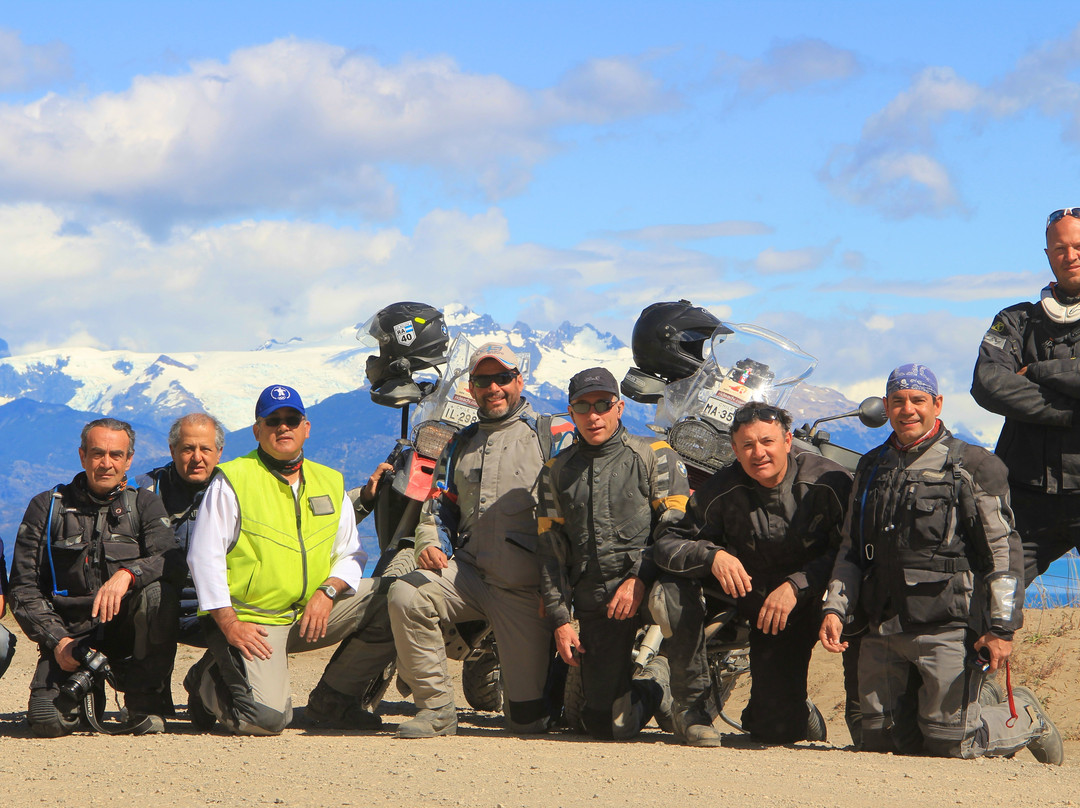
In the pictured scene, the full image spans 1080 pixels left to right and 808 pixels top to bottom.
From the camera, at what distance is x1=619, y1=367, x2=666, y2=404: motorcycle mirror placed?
7188 mm

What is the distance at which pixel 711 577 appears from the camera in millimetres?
5445

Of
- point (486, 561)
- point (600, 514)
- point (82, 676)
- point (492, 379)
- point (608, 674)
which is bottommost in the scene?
point (608, 674)

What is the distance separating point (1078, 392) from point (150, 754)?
175 inches

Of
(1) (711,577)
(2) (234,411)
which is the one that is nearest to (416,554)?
(1) (711,577)

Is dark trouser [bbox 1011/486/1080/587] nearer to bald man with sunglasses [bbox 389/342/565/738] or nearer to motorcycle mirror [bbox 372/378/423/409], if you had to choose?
bald man with sunglasses [bbox 389/342/565/738]

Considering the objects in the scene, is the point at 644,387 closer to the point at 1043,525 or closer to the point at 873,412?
the point at 873,412

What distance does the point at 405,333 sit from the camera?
781cm

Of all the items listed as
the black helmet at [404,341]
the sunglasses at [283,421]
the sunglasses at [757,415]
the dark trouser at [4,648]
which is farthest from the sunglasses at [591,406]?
the dark trouser at [4,648]

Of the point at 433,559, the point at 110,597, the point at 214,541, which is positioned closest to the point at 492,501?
the point at 433,559

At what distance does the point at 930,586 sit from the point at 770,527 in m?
0.75

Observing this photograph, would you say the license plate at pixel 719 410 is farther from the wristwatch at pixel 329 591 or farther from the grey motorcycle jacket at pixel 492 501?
the wristwatch at pixel 329 591

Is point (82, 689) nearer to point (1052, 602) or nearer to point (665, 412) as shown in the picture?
point (665, 412)

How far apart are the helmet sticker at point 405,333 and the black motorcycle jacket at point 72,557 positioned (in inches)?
101

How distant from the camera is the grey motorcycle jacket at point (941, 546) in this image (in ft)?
16.1
